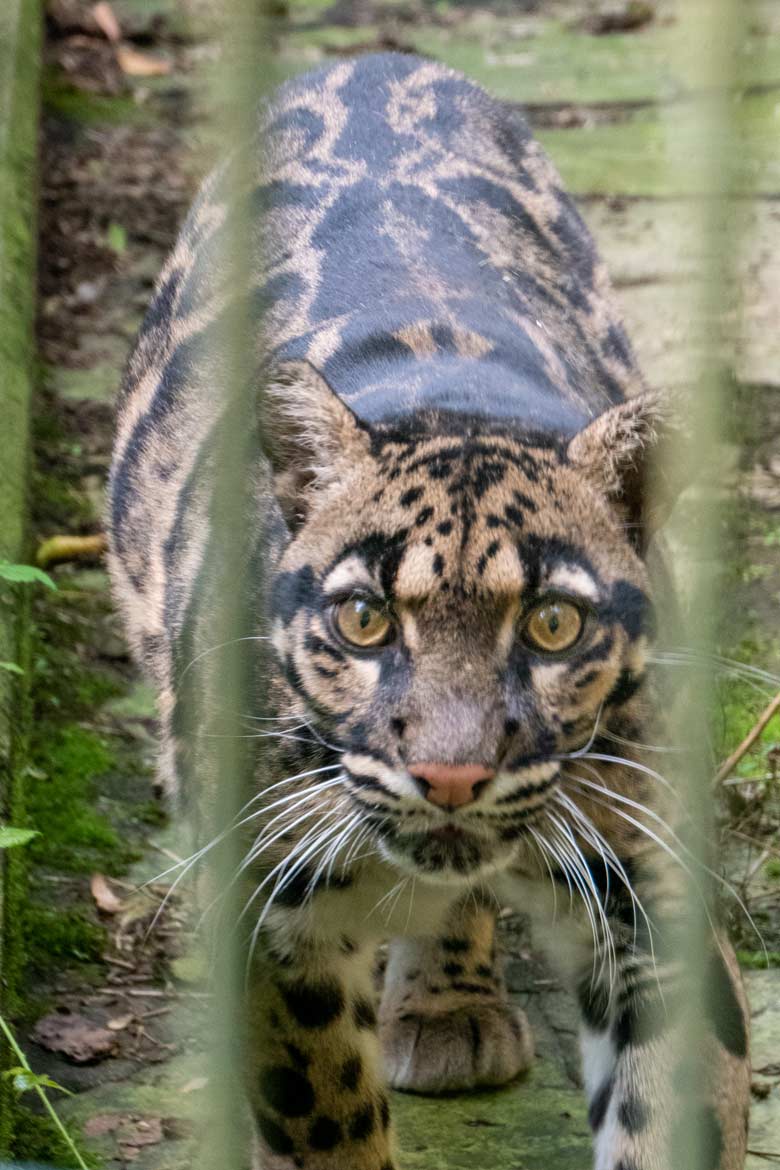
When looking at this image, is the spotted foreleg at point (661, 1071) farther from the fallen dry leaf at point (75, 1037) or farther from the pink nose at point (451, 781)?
the fallen dry leaf at point (75, 1037)

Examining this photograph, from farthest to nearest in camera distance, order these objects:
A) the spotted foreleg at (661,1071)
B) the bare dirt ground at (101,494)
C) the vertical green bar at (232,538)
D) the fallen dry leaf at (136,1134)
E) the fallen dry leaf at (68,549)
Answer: the fallen dry leaf at (68,549), the bare dirt ground at (101,494), the fallen dry leaf at (136,1134), the spotted foreleg at (661,1071), the vertical green bar at (232,538)

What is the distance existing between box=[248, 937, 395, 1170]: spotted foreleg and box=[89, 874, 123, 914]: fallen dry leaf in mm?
1120

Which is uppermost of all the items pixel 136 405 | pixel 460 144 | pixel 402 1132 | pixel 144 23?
pixel 144 23

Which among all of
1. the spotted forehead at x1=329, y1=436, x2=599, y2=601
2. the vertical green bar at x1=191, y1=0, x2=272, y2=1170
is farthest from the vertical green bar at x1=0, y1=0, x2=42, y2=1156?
the vertical green bar at x1=191, y1=0, x2=272, y2=1170

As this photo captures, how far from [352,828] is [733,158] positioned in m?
1.76

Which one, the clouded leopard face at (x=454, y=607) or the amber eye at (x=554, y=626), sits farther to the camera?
the amber eye at (x=554, y=626)

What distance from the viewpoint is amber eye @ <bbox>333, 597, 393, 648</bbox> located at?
311 cm

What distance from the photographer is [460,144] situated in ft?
15.3

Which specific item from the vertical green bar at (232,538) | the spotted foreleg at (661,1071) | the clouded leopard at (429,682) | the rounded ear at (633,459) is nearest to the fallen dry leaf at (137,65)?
the clouded leopard at (429,682)

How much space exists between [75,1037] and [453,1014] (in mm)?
852

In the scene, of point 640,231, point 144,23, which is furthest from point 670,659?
point 144,23

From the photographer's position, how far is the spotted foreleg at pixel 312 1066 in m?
3.36

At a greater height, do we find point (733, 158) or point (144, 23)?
point (144, 23)

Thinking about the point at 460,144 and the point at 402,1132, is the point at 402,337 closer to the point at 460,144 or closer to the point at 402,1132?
the point at 460,144
